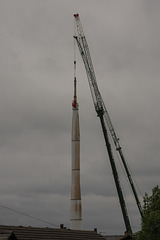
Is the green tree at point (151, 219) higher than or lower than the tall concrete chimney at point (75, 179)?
lower

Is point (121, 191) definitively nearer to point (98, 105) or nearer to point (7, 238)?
point (98, 105)

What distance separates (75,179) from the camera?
7344cm

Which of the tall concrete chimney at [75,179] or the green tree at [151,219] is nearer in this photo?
the green tree at [151,219]

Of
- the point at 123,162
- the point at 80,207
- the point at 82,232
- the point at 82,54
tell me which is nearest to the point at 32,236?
the point at 82,232

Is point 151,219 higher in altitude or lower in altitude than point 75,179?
lower

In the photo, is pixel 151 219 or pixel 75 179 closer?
pixel 151 219

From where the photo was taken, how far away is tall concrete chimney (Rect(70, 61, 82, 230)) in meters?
71.0

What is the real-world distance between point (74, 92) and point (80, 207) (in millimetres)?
24208

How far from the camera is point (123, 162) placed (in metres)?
89.4

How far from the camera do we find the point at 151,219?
43.2m

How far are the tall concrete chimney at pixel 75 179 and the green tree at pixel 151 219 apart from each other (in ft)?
89.0

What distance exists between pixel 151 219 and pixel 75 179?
31.5 meters

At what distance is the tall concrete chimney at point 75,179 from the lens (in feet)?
233

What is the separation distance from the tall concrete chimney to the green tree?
89.0 feet
